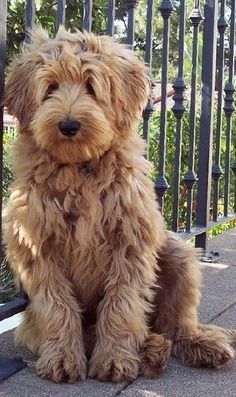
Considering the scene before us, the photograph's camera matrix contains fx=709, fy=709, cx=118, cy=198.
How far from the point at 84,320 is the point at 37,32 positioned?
1194 mm

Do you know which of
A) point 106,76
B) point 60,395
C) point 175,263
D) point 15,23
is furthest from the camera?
point 15,23

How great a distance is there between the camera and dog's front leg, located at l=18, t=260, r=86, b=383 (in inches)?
103

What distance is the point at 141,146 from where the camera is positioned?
291cm

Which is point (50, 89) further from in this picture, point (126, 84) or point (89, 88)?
point (126, 84)

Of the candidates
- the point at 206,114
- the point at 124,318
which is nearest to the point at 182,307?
the point at 124,318

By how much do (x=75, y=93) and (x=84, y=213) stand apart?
0.45 meters

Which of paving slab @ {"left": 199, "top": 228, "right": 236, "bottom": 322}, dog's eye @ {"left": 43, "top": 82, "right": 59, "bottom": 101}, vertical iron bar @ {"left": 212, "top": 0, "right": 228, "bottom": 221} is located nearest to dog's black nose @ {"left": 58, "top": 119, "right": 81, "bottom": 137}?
dog's eye @ {"left": 43, "top": 82, "right": 59, "bottom": 101}


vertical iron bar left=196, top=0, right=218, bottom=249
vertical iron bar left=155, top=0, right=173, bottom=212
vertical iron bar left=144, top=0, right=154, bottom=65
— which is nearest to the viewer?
vertical iron bar left=144, top=0, right=154, bottom=65

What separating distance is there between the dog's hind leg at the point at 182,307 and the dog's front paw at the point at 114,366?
288 millimetres

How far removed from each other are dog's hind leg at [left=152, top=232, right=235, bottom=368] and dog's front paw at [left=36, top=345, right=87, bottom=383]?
46 cm

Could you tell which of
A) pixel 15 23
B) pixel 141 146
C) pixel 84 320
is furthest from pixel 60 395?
pixel 15 23

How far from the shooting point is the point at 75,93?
261 centimetres

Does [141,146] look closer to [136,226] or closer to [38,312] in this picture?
[136,226]

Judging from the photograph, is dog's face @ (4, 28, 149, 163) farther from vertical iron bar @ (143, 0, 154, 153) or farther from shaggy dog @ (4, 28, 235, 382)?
vertical iron bar @ (143, 0, 154, 153)
